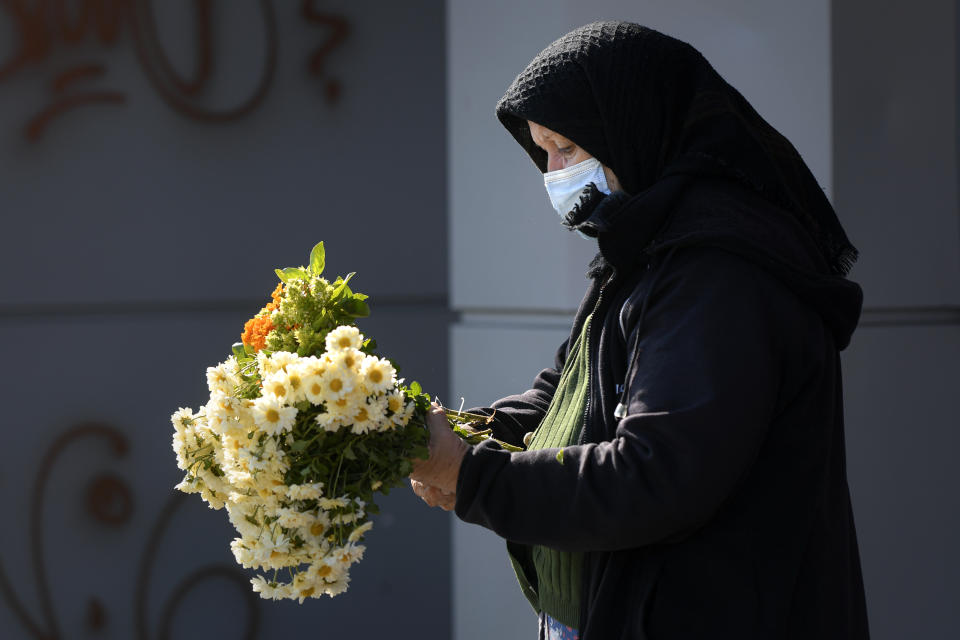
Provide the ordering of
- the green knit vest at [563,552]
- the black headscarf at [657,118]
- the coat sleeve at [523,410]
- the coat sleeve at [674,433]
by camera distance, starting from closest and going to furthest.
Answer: the coat sleeve at [674,433], the black headscarf at [657,118], the green knit vest at [563,552], the coat sleeve at [523,410]

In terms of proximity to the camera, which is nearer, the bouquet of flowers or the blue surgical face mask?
the bouquet of flowers

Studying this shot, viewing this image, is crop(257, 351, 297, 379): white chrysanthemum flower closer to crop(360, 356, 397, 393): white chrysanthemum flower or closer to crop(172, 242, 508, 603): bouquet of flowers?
crop(172, 242, 508, 603): bouquet of flowers

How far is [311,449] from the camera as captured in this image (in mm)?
1457

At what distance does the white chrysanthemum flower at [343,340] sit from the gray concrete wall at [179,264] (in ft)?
6.32

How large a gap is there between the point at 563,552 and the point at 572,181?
2.08 feet

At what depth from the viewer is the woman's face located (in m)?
1.63

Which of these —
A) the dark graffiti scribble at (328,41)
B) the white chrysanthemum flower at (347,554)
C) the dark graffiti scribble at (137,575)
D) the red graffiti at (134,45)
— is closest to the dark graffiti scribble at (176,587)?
the dark graffiti scribble at (137,575)

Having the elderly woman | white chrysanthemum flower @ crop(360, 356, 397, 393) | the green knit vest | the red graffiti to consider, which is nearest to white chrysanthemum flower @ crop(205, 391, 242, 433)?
white chrysanthemum flower @ crop(360, 356, 397, 393)

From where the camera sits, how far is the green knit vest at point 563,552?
1604mm

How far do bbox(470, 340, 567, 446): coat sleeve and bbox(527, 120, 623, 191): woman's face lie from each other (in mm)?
409

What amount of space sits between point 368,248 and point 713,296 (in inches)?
92.1

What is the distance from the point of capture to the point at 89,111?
3070 millimetres

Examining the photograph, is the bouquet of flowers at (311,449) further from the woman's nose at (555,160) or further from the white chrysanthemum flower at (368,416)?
the woman's nose at (555,160)

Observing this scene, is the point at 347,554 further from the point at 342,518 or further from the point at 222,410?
the point at 222,410
